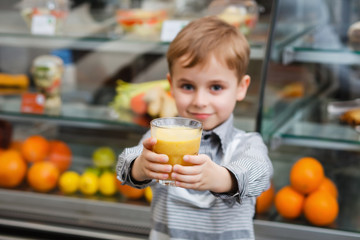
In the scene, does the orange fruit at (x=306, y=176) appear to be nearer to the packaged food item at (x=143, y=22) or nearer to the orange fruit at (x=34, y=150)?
the packaged food item at (x=143, y=22)

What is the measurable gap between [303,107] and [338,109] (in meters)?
0.18

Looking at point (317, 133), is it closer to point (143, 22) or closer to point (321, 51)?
point (321, 51)

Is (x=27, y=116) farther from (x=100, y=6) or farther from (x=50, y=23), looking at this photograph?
(x=100, y=6)

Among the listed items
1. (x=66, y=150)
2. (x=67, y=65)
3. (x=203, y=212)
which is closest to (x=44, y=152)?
(x=66, y=150)

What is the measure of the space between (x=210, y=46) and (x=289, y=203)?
94cm

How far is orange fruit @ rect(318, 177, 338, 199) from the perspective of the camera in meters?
2.17

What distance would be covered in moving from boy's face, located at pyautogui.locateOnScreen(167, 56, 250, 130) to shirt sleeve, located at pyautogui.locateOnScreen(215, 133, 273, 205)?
128 millimetres

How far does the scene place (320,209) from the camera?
6.70ft

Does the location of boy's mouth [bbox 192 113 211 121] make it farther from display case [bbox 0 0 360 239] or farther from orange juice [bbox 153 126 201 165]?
display case [bbox 0 0 360 239]

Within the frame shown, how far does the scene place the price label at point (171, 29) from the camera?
2.36 meters

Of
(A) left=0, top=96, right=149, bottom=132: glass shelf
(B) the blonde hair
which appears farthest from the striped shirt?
(A) left=0, top=96, right=149, bottom=132: glass shelf

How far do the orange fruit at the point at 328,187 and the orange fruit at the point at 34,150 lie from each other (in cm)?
146

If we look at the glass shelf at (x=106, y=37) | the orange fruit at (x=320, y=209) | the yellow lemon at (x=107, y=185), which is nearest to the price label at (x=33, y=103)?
the glass shelf at (x=106, y=37)

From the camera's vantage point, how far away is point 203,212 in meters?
1.56
